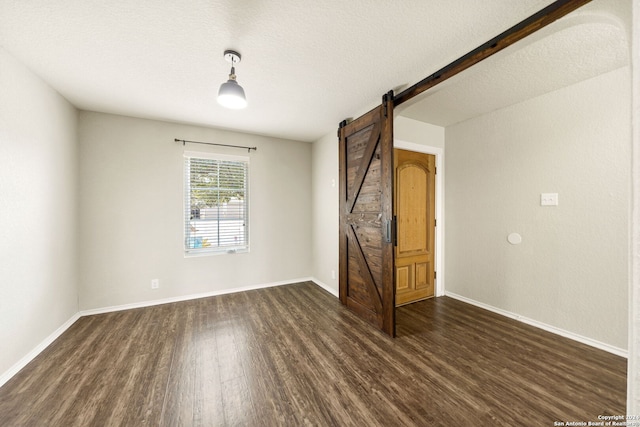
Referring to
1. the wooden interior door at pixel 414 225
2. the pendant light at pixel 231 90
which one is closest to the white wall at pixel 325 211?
the wooden interior door at pixel 414 225

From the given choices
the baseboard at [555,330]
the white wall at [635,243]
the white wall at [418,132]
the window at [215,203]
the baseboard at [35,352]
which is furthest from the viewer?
the window at [215,203]

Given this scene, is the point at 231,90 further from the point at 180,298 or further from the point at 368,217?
the point at 180,298

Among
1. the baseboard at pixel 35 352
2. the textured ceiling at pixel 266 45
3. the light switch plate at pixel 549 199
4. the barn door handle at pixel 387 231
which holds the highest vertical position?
the textured ceiling at pixel 266 45

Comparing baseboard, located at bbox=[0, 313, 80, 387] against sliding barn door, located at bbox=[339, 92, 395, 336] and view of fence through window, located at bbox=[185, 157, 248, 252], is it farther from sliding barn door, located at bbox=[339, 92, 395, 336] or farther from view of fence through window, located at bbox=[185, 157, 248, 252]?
sliding barn door, located at bbox=[339, 92, 395, 336]

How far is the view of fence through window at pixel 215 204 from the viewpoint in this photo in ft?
11.8

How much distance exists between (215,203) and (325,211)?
178cm

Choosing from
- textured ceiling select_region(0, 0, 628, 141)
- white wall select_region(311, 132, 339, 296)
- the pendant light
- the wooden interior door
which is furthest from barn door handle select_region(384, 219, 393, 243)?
the pendant light

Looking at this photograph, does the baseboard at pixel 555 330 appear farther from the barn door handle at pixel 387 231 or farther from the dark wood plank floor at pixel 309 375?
the barn door handle at pixel 387 231

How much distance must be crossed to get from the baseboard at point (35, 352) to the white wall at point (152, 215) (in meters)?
0.35

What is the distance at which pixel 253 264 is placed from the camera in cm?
402

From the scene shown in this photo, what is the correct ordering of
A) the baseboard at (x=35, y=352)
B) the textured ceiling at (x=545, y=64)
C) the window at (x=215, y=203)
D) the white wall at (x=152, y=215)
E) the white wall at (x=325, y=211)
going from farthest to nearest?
the white wall at (x=325, y=211) < the window at (x=215, y=203) < the white wall at (x=152, y=215) < the baseboard at (x=35, y=352) < the textured ceiling at (x=545, y=64)

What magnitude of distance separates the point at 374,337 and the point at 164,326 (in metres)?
2.38

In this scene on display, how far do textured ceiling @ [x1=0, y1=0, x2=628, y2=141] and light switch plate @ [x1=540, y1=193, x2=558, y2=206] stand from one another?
1.19m

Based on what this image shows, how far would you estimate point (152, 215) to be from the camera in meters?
3.35
